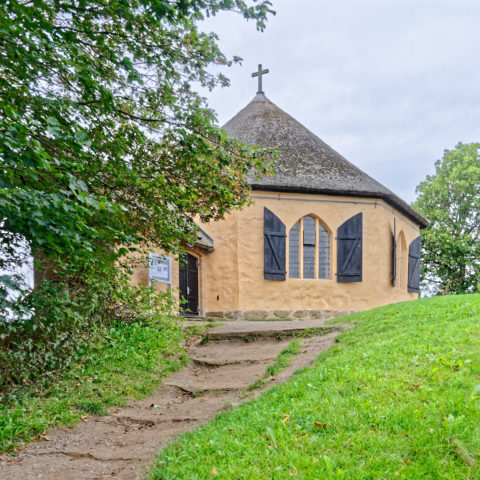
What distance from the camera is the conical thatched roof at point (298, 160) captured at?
1434cm

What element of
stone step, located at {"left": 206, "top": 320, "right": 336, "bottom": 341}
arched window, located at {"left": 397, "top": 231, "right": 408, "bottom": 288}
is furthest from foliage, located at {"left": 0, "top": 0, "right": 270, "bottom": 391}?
arched window, located at {"left": 397, "top": 231, "right": 408, "bottom": 288}

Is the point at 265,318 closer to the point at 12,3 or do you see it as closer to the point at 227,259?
the point at 227,259

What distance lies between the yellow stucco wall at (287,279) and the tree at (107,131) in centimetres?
702

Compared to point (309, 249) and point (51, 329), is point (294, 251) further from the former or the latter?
point (51, 329)

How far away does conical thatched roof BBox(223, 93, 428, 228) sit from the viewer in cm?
1434

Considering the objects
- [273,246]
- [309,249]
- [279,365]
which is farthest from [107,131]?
[309,249]

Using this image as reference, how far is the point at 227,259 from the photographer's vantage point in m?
14.1

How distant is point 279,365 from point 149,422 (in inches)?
88.2

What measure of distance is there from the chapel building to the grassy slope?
8.38 metres

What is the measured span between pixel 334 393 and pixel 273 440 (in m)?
1.06

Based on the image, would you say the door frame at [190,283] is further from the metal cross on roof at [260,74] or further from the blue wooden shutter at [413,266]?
the blue wooden shutter at [413,266]

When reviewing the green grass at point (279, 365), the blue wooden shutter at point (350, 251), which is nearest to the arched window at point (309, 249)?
the blue wooden shutter at point (350, 251)

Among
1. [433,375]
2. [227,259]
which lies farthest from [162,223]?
[227,259]

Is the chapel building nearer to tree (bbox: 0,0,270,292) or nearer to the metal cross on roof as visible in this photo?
the metal cross on roof
